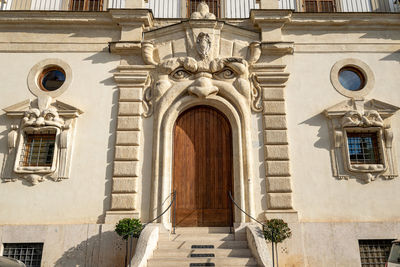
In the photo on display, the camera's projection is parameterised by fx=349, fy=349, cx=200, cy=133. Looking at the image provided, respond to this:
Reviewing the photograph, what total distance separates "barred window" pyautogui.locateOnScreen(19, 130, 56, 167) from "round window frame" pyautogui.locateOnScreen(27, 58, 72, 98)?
128cm

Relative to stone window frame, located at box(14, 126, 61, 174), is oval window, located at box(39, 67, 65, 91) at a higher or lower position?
higher

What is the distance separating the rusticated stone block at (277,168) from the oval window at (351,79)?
331 cm

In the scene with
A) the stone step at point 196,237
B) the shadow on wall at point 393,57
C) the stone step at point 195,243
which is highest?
the shadow on wall at point 393,57

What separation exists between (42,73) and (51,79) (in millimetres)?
353

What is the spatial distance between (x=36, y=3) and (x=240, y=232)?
→ 10.3m

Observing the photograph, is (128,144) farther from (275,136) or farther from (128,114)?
(275,136)

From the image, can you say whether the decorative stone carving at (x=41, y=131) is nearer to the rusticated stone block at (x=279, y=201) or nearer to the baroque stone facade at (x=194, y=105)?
the baroque stone facade at (x=194, y=105)

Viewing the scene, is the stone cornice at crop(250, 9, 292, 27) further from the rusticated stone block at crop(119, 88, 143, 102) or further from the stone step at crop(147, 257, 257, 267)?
the stone step at crop(147, 257, 257, 267)

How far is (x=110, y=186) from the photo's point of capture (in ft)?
32.2

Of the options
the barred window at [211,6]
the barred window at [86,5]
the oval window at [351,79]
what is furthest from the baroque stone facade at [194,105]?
the barred window at [86,5]

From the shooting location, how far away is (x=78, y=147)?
10.2 metres

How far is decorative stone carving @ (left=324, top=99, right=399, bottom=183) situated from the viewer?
389 inches

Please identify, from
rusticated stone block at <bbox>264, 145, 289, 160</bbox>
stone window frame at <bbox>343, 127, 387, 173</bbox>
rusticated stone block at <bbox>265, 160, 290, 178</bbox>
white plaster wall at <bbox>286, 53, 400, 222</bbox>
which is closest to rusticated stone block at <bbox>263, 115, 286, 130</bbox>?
white plaster wall at <bbox>286, 53, 400, 222</bbox>

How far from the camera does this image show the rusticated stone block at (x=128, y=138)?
33.2 feet
